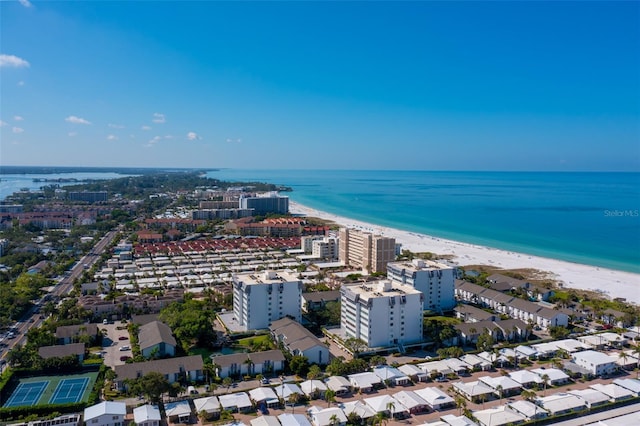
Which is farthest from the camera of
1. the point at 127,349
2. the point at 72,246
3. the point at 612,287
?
the point at 72,246

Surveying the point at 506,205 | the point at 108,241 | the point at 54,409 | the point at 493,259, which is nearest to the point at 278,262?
the point at 493,259

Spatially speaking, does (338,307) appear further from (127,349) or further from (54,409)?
(54,409)

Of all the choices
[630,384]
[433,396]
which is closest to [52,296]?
[433,396]

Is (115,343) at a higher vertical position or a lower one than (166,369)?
lower

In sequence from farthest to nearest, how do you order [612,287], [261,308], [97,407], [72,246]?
[72,246]
[612,287]
[261,308]
[97,407]

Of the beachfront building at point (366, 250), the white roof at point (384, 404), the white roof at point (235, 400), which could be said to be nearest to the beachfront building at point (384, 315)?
the white roof at point (384, 404)

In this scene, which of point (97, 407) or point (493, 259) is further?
point (493, 259)

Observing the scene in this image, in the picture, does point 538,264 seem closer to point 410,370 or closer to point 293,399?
point 410,370
